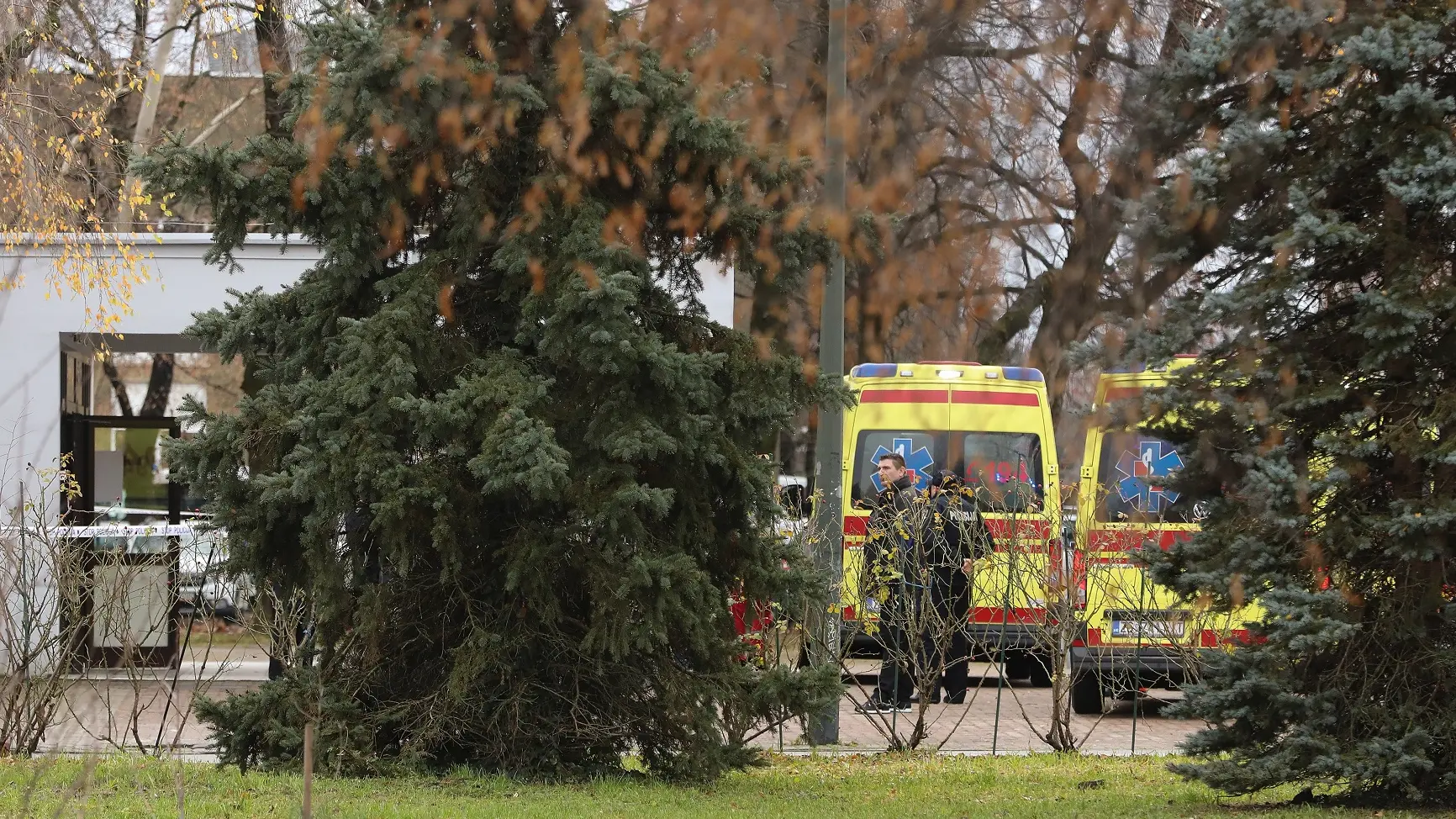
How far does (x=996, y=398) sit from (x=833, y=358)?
3.87 m

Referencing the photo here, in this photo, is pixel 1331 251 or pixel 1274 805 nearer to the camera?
pixel 1331 251

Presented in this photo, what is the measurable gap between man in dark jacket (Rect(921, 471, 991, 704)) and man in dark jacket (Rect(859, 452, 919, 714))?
0.16 m

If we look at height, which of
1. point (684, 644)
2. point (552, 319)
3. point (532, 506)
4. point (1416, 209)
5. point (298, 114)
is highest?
point (298, 114)

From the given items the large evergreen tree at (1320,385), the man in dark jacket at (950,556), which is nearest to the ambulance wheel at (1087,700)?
the man in dark jacket at (950,556)

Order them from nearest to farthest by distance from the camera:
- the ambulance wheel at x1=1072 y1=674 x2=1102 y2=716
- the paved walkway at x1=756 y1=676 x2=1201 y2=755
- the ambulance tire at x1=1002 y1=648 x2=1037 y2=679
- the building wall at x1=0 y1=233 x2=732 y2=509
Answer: the paved walkway at x1=756 y1=676 x2=1201 y2=755, the ambulance wheel at x1=1072 y1=674 x2=1102 y2=716, the building wall at x1=0 y1=233 x2=732 y2=509, the ambulance tire at x1=1002 y1=648 x2=1037 y2=679

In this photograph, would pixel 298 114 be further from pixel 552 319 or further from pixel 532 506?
pixel 532 506

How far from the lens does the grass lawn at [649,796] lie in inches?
274

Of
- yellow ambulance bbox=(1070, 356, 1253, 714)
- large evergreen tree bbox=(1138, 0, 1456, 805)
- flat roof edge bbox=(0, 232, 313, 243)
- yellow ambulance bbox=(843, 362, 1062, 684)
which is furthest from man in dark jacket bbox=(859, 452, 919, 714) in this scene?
flat roof edge bbox=(0, 232, 313, 243)

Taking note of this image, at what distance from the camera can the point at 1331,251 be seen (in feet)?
23.1

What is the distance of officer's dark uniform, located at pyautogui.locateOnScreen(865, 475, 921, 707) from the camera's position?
1014 cm

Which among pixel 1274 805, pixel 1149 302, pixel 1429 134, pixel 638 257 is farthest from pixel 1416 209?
pixel 638 257

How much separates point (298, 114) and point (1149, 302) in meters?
4.34

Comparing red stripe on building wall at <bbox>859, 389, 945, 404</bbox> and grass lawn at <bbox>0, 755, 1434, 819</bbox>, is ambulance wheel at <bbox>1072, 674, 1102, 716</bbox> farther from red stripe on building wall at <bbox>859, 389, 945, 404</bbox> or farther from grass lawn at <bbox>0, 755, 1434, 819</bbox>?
grass lawn at <bbox>0, 755, 1434, 819</bbox>

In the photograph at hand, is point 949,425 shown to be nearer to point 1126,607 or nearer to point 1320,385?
point 1126,607
